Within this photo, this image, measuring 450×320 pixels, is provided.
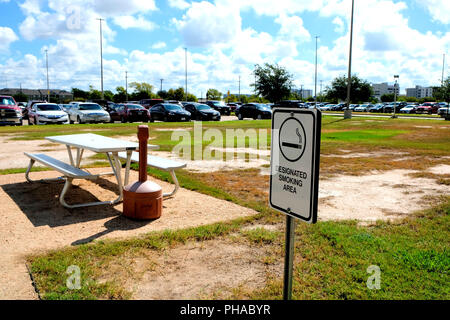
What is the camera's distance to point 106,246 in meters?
4.22

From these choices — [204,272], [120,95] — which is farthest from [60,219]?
[120,95]

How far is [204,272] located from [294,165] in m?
1.68

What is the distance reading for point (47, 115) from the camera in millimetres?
24125

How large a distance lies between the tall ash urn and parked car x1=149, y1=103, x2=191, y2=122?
78.4ft

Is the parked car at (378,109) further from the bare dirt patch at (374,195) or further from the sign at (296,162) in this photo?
the sign at (296,162)

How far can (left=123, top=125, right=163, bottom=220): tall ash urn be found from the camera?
5.20 m

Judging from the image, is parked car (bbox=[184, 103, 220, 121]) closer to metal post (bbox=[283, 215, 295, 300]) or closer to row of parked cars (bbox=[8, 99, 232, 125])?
row of parked cars (bbox=[8, 99, 232, 125])

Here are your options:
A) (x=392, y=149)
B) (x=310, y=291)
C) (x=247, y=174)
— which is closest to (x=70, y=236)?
(x=310, y=291)

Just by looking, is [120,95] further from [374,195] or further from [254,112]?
[374,195]

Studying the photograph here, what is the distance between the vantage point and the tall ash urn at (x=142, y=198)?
5.20 m

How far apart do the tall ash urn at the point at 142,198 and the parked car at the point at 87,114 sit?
72.8 feet

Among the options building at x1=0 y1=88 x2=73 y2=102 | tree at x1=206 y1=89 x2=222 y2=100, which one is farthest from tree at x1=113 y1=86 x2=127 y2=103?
building at x1=0 y1=88 x2=73 y2=102

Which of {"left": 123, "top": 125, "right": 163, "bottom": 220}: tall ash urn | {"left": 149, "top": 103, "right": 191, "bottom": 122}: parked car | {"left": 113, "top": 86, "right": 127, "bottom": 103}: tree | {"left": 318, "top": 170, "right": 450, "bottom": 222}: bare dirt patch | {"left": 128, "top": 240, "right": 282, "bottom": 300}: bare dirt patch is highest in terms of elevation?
{"left": 113, "top": 86, "right": 127, "bottom": 103}: tree
